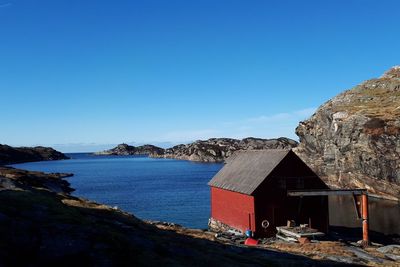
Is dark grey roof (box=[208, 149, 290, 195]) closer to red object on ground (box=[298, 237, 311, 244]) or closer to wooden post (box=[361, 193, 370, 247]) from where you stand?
red object on ground (box=[298, 237, 311, 244])

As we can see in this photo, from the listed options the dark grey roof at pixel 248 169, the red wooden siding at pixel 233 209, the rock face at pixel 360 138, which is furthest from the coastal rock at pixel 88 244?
the rock face at pixel 360 138

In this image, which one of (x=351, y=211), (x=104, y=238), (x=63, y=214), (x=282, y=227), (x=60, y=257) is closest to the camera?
(x=60, y=257)

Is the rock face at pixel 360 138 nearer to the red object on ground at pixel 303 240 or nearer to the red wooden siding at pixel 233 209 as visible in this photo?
the red wooden siding at pixel 233 209

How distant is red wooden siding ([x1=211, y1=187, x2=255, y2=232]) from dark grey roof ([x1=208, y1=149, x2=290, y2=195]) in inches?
29.5

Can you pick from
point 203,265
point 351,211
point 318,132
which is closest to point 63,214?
point 203,265

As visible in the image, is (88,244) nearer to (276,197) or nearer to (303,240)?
(303,240)

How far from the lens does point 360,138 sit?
107m

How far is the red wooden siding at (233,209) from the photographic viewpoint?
44.2 metres

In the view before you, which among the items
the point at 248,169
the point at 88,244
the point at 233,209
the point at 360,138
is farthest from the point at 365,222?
the point at 360,138

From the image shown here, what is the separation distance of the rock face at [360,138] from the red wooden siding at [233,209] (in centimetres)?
5401

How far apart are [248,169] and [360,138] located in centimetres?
6724

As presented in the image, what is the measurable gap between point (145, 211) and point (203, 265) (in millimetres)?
51269

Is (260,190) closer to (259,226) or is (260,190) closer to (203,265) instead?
(259,226)

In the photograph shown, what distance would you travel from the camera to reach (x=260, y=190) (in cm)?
4350
